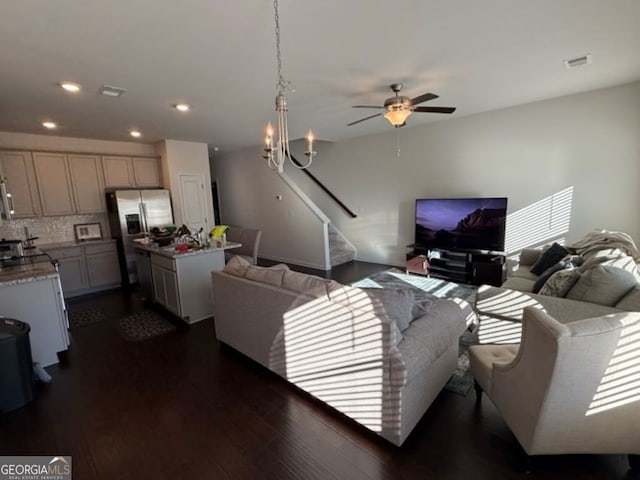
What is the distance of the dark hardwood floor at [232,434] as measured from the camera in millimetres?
1656

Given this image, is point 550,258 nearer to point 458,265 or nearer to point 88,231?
point 458,265

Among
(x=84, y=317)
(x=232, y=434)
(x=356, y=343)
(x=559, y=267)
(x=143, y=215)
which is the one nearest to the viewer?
(x=356, y=343)

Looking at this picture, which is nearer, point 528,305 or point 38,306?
point 528,305

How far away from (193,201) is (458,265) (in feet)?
16.8

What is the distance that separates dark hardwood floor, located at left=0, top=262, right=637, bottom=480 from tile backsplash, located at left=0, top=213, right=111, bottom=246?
11.0ft

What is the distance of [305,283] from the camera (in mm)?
2133

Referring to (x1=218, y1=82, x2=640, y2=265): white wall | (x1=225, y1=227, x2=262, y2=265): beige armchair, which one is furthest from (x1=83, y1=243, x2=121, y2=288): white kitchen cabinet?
(x1=218, y1=82, x2=640, y2=265): white wall

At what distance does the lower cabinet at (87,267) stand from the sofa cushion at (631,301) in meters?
6.67

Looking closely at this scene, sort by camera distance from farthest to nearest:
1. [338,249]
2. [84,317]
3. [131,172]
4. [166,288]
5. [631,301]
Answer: [338,249]
[131,172]
[84,317]
[166,288]
[631,301]

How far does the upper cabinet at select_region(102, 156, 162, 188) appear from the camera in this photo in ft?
17.5

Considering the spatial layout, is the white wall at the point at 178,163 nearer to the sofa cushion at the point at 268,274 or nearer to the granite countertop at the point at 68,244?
the granite countertop at the point at 68,244

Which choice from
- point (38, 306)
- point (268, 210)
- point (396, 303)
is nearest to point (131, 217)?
point (38, 306)

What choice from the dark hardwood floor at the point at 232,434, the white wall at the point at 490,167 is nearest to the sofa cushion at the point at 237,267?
the dark hardwood floor at the point at 232,434

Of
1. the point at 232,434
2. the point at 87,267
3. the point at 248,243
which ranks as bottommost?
the point at 232,434
